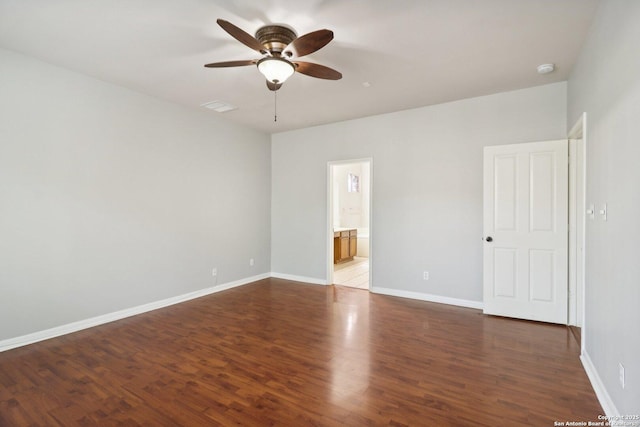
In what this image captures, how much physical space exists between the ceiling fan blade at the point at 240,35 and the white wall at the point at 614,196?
7.47ft

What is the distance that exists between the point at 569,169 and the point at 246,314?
4.23m

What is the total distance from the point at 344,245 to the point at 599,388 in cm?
576

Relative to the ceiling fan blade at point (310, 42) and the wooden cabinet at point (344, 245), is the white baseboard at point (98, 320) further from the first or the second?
the ceiling fan blade at point (310, 42)

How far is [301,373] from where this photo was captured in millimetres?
2564

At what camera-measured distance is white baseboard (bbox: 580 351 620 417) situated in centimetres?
198

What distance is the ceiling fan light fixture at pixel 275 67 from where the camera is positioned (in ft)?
7.97

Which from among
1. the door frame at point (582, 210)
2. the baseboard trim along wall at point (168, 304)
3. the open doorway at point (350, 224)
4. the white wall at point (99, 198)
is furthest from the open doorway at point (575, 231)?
the white wall at point (99, 198)

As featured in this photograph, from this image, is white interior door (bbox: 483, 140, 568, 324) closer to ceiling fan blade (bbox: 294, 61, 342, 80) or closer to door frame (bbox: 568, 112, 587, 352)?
door frame (bbox: 568, 112, 587, 352)

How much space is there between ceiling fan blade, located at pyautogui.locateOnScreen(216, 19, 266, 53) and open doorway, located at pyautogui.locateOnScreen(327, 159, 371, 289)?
14.6ft

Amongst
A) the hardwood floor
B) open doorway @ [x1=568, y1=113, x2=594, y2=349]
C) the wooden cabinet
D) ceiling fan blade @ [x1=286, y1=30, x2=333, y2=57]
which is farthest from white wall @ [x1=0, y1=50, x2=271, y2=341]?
open doorway @ [x1=568, y1=113, x2=594, y2=349]

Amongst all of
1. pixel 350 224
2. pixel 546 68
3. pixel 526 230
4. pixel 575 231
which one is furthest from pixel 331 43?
pixel 350 224

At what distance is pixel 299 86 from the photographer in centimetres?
382

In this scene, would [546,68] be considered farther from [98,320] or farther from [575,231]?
[98,320]

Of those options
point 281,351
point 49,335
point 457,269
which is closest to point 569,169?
point 457,269
